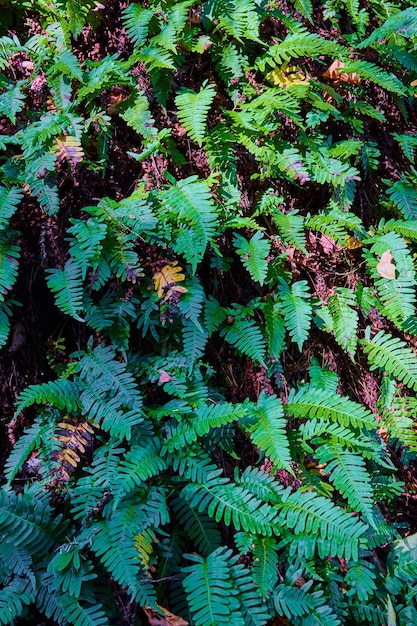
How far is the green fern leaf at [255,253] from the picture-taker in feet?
8.64

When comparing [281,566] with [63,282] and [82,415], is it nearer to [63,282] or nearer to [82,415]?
[82,415]

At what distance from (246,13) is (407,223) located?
1.46 meters

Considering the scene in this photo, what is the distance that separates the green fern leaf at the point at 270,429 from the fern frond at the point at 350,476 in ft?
0.75

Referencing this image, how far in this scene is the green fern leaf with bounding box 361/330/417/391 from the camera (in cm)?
276

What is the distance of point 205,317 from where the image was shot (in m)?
2.66

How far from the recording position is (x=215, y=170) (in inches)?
113

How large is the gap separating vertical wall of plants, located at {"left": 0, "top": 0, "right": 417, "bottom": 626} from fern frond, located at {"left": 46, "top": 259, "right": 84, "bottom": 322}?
1 centimetres

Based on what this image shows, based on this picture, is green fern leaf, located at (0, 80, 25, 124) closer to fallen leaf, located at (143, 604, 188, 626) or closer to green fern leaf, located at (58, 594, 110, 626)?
green fern leaf, located at (58, 594, 110, 626)

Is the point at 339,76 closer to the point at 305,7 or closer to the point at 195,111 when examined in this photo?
the point at 305,7

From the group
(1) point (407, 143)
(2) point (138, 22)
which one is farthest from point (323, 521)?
(2) point (138, 22)

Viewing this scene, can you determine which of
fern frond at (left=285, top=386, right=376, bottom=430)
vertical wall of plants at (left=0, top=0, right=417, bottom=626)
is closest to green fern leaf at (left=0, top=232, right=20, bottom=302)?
vertical wall of plants at (left=0, top=0, right=417, bottom=626)

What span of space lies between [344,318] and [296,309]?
1.03 ft

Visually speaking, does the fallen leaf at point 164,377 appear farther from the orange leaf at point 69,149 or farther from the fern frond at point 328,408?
the orange leaf at point 69,149

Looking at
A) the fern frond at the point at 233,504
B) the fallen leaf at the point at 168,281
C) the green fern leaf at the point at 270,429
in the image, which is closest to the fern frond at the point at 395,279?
the green fern leaf at the point at 270,429
